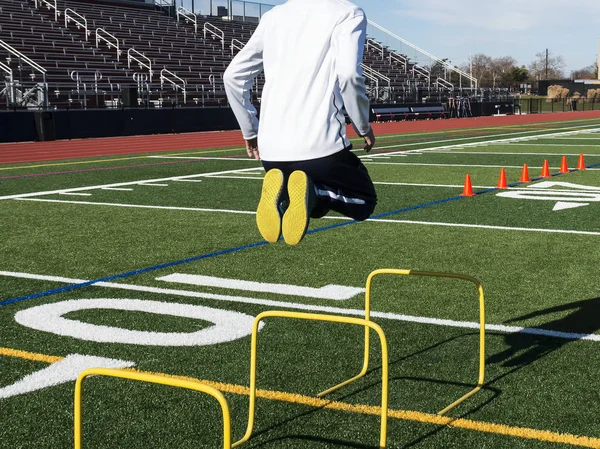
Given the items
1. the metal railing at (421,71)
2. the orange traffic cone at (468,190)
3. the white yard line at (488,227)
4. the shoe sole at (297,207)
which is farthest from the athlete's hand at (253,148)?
the metal railing at (421,71)

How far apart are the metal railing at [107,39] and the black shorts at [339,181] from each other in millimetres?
36559

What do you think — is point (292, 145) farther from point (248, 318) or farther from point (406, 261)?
point (406, 261)

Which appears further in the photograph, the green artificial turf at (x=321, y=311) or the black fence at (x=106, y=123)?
the black fence at (x=106, y=123)

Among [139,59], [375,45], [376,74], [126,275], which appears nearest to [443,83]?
[375,45]

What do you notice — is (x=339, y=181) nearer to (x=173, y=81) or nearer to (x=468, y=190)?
(x=468, y=190)

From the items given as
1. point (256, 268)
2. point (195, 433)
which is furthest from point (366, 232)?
point (195, 433)

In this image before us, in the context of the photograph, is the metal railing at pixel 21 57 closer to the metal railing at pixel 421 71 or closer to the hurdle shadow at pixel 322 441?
the hurdle shadow at pixel 322 441

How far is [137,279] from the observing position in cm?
742

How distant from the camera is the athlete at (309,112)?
4199 mm

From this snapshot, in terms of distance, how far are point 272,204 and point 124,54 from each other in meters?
37.4

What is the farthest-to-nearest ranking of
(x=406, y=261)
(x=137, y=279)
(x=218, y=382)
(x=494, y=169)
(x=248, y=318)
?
1. (x=494, y=169)
2. (x=406, y=261)
3. (x=137, y=279)
4. (x=248, y=318)
5. (x=218, y=382)

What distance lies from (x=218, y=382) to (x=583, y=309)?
2.82 meters

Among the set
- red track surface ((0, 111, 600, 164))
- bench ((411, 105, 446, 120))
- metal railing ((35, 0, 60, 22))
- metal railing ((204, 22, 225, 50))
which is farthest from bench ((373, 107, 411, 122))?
metal railing ((35, 0, 60, 22))

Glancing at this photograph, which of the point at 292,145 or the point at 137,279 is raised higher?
the point at 292,145
